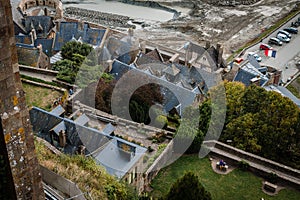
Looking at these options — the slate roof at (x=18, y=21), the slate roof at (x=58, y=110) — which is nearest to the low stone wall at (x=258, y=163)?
the slate roof at (x=58, y=110)

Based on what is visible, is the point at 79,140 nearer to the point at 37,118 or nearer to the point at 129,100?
the point at 37,118

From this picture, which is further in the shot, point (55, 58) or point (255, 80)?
point (55, 58)

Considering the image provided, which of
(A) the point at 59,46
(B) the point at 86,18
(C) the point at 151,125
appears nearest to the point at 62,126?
(C) the point at 151,125

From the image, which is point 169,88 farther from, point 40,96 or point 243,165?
point 40,96

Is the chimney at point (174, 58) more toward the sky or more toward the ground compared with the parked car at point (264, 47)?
more toward the sky

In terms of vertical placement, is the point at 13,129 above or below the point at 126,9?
above

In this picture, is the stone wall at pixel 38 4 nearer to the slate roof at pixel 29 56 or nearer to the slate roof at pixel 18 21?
the slate roof at pixel 18 21

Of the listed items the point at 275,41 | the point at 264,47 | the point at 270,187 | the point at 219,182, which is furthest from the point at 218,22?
the point at 270,187

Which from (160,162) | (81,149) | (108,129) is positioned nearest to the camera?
(81,149)
